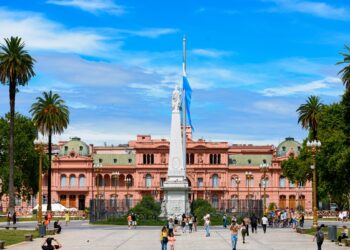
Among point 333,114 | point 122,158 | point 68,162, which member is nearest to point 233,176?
point 122,158

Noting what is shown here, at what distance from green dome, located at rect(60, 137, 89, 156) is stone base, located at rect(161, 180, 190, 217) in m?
94.2

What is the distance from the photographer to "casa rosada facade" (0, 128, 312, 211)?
6422 inches

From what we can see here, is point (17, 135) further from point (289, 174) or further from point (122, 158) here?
point (122, 158)

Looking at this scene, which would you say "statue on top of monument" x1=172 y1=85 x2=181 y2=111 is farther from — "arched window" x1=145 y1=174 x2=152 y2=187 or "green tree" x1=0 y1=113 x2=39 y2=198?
"arched window" x1=145 y1=174 x2=152 y2=187

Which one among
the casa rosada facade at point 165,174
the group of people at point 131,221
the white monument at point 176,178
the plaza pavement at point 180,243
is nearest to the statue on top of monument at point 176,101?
the white monument at point 176,178

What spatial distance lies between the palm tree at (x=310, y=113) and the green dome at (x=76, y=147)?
264ft

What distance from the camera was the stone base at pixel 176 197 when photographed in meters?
76.2

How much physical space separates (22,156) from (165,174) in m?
63.3

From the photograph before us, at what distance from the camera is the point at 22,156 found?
4087 inches

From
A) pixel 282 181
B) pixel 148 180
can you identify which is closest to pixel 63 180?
pixel 148 180

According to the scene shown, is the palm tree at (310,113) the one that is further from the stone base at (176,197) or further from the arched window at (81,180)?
the arched window at (81,180)

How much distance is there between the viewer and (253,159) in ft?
552

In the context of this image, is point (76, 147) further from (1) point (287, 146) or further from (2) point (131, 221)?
(2) point (131, 221)

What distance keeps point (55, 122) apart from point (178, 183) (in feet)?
83.1
